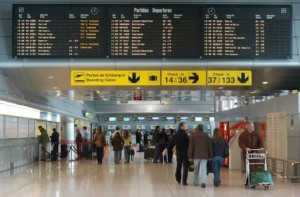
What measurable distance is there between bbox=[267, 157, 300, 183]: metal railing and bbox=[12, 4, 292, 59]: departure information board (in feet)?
9.57

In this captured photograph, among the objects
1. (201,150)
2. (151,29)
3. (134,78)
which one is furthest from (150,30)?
(201,150)

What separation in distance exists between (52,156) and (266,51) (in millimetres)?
13429

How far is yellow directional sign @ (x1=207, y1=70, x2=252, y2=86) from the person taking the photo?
14.4m

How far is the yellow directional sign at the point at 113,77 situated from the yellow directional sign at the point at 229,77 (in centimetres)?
154

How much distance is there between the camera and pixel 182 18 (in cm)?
1341

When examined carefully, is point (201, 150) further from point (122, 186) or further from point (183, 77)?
point (183, 77)

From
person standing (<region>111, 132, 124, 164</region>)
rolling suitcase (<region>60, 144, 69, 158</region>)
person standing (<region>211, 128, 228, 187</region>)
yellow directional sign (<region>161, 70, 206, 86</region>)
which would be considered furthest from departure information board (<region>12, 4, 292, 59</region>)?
rolling suitcase (<region>60, 144, 69, 158</region>)

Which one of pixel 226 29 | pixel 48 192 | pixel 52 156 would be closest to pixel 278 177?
pixel 226 29

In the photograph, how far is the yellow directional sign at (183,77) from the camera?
14.4m

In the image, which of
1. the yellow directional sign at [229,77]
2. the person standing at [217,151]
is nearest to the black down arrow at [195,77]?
the yellow directional sign at [229,77]

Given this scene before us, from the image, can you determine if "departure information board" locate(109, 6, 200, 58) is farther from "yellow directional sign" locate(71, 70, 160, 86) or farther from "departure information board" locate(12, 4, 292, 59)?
"yellow directional sign" locate(71, 70, 160, 86)

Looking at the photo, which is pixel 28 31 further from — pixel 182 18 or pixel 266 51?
pixel 266 51

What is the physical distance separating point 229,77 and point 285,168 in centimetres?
300

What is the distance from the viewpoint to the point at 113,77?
14398 mm
